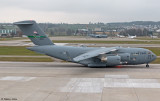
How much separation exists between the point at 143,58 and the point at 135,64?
1128 mm

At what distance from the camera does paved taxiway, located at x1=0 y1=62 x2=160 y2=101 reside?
608 inches

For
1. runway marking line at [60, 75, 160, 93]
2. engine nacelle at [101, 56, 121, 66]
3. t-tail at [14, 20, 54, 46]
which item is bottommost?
runway marking line at [60, 75, 160, 93]

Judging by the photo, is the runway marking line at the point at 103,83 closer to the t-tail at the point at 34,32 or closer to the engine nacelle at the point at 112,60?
the engine nacelle at the point at 112,60

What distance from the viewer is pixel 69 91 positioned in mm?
16953

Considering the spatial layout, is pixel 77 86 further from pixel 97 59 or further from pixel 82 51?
pixel 82 51

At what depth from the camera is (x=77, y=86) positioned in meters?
18.5

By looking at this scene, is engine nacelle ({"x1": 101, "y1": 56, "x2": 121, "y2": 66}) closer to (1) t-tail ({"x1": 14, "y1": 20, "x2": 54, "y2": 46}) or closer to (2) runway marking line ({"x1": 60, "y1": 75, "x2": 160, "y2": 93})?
(2) runway marking line ({"x1": 60, "y1": 75, "x2": 160, "y2": 93})

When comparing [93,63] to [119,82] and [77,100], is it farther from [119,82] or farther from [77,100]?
[77,100]

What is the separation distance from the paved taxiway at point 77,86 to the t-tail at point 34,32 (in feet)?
16.8

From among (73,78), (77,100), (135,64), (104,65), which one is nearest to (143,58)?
A: (135,64)

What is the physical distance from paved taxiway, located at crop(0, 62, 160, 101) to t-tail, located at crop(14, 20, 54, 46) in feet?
16.8

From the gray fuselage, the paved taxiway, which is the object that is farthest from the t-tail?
the paved taxiway

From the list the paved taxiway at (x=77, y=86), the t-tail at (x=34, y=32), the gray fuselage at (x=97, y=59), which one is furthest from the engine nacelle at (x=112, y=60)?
the t-tail at (x=34, y=32)

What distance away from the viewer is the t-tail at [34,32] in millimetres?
29016
